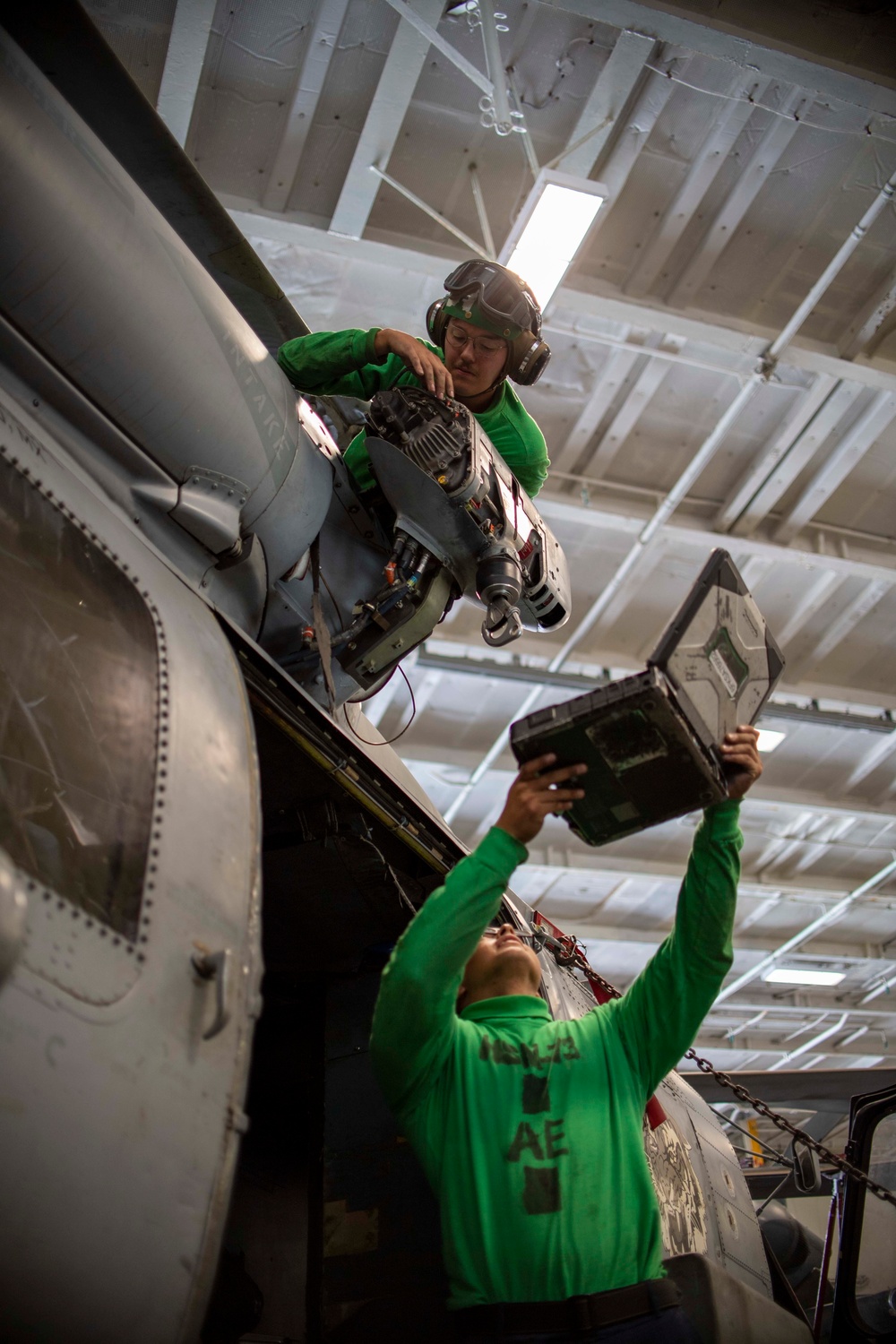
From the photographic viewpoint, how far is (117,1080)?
56.1 inches

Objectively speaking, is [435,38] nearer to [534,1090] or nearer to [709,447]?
[709,447]

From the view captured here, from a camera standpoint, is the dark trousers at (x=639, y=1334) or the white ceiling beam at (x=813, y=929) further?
the white ceiling beam at (x=813, y=929)

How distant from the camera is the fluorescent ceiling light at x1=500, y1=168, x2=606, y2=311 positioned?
5910 millimetres

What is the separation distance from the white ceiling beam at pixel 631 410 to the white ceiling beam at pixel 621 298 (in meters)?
0.30

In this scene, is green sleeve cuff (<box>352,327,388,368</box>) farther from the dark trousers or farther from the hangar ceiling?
the hangar ceiling

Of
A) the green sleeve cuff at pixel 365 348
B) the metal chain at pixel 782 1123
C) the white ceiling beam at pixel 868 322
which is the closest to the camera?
the green sleeve cuff at pixel 365 348

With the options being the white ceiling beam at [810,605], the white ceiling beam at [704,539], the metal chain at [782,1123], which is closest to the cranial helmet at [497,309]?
the metal chain at [782,1123]

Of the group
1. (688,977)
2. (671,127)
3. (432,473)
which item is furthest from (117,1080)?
(671,127)

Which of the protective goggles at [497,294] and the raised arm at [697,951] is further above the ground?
the protective goggles at [497,294]

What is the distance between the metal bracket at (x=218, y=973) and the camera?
1.64 meters

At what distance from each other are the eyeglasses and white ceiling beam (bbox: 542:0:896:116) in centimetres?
305

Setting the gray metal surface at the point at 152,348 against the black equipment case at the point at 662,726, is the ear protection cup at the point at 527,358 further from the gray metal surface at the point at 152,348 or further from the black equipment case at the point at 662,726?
the black equipment case at the point at 662,726

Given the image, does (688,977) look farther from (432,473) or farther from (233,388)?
(233,388)

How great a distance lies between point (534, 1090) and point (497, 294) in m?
2.45
